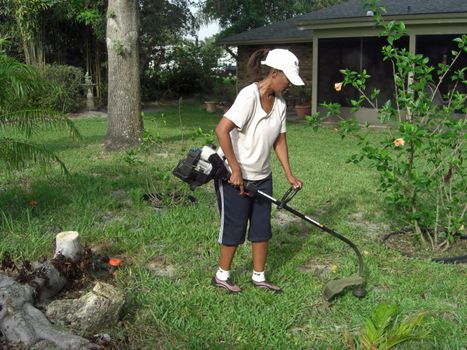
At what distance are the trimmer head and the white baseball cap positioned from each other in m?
1.39

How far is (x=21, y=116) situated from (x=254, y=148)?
2.39 m

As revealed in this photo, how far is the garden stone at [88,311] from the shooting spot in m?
3.12

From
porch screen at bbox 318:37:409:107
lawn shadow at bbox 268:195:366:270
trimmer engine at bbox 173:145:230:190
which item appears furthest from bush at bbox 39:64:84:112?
trimmer engine at bbox 173:145:230:190

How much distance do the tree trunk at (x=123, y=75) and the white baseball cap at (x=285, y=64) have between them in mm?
6711

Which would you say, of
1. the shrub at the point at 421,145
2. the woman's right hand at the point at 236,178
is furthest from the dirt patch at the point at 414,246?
the woman's right hand at the point at 236,178

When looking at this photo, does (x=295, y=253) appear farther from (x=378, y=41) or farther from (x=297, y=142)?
(x=378, y=41)

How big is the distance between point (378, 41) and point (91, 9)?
28.8 ft

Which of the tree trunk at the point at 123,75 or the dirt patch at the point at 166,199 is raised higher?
the tree trunk at the point at 123,75

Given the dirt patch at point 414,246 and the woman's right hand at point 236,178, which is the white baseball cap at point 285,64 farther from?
the dirt patch at point 414,246

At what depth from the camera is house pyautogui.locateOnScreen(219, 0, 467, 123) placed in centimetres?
1297

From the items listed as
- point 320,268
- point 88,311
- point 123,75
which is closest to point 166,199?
point 320,268

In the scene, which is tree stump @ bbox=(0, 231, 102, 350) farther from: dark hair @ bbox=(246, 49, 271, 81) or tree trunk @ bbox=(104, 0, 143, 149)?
tree trunk @ bbox=(104, 0, 143, 149)

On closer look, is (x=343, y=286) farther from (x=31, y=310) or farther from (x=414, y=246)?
(x=31, y=310)

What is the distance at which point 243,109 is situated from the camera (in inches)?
137
